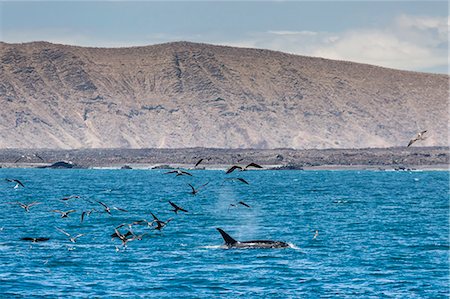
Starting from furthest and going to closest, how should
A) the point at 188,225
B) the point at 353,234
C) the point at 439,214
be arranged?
the point at 439,214
the point at 188,225
the point at 353,234

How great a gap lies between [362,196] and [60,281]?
8576 cm

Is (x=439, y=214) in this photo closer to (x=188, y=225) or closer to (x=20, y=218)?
(x=188, y=225)

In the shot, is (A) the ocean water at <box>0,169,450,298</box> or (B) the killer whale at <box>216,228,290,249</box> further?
(B) the killer whale at <box>216,228,290,249</box>

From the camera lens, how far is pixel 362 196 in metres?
120

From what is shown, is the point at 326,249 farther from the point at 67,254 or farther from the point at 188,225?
the point at 188,225

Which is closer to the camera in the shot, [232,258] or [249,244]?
[232,258]

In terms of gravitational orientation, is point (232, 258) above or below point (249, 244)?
below

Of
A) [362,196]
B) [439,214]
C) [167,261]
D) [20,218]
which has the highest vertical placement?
[362,196]

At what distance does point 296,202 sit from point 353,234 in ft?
135

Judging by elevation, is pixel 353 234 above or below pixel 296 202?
below

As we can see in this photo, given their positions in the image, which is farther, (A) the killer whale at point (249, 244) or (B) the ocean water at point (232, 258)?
(A) the killer whale at point (249, 244)

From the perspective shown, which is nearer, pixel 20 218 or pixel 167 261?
pixel 167 261

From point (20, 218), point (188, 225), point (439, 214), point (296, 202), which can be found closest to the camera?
point (188, 225)

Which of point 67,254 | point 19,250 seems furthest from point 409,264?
point 19,250
